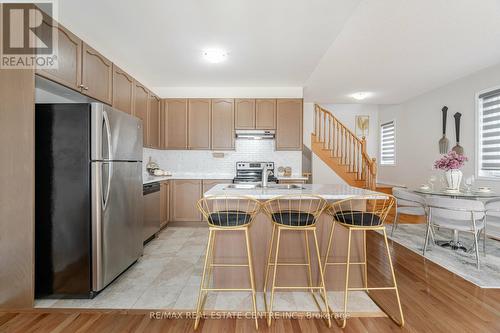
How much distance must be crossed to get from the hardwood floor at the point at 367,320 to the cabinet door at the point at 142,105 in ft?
8.60

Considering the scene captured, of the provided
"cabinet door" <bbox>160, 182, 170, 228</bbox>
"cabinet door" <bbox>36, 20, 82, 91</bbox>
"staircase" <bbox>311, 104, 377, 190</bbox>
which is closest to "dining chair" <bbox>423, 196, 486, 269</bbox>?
"staircase" <bbox>311, 104, 377, 190</bbox>

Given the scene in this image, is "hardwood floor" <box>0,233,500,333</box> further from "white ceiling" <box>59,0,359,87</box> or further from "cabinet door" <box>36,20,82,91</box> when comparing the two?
"white ceiling" <box>59,0,359,87</box>

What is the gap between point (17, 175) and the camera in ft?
6.43

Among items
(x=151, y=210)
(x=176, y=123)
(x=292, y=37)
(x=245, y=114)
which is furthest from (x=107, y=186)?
(x=245, y=114)

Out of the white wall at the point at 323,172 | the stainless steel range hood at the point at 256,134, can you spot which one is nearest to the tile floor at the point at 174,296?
the stainless steel range hood at the point at 256,134

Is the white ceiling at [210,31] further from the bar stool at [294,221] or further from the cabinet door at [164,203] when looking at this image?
the cabinet door at [164,203]

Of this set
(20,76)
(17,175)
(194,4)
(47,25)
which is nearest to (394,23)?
(194,4)

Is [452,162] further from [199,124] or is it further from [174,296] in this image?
[199,124]

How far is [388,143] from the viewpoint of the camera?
281 inches

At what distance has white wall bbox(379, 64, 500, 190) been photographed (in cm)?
439

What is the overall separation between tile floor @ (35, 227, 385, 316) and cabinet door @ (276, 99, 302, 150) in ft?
9.18

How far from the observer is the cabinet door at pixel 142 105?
370 cm

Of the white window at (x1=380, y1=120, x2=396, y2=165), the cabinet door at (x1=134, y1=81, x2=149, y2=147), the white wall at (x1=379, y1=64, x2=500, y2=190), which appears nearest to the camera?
the cabinet door at (x1=134, y1=81, x2=149, y2=147)

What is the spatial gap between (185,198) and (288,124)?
2431 millimetres
